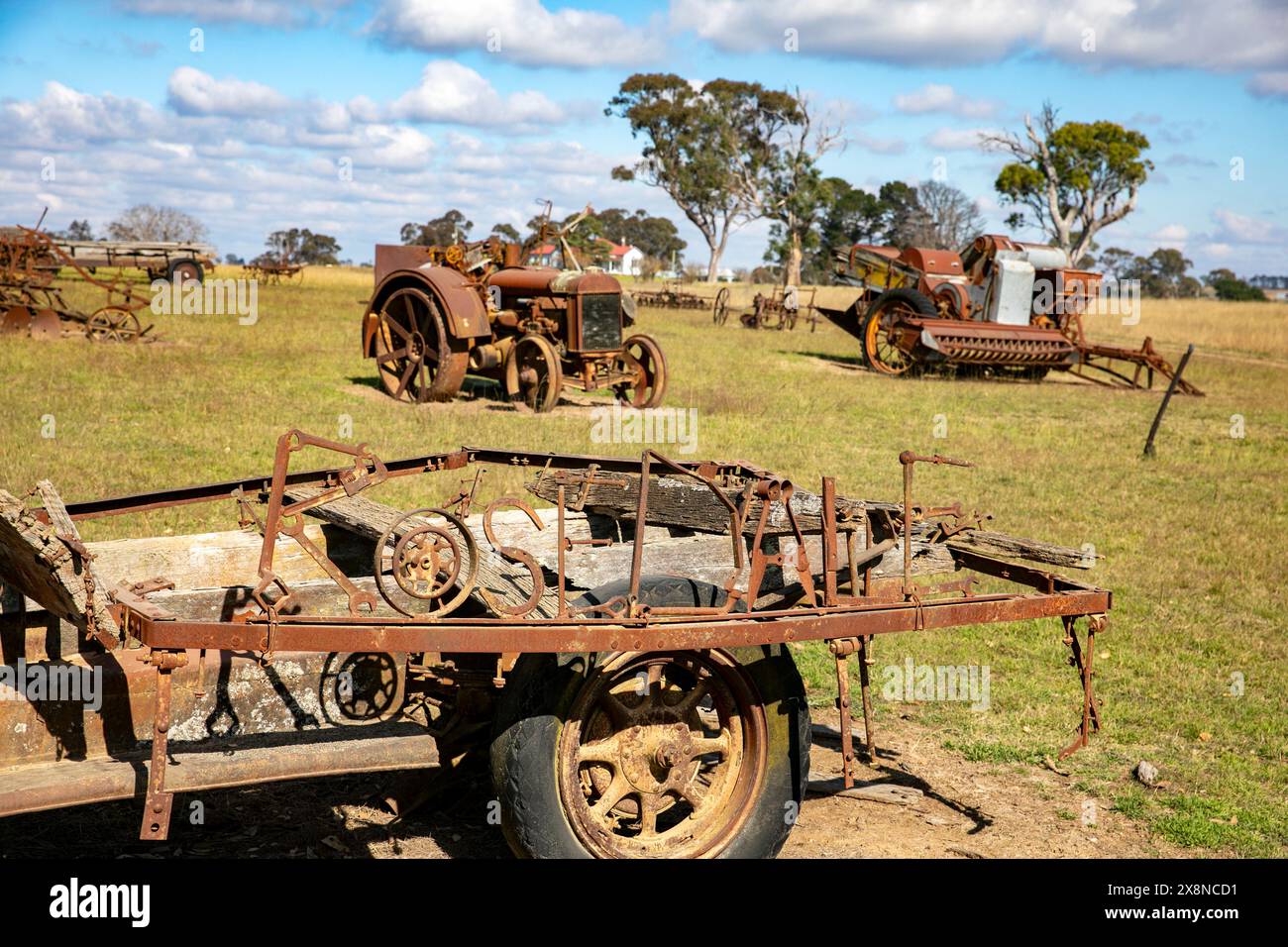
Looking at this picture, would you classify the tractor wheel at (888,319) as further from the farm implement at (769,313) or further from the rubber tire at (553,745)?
the rubber tire at (553,745)

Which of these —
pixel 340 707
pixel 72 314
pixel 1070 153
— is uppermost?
pixel 1070 153

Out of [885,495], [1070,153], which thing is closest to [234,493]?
[885,495]

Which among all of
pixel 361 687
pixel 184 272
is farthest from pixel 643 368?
pixel 184 272

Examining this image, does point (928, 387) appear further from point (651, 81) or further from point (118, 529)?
point (651, 81)

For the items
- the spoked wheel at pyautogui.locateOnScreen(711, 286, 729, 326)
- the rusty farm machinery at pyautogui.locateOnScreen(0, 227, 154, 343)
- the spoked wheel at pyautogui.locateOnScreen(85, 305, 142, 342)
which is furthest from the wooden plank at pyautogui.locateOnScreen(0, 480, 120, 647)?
the spoked wheel at pyautogui.locateOnScreen(711, 286, 729, 326)

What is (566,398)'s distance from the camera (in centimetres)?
1490

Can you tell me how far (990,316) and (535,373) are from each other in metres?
9.87

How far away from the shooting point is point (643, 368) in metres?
14.4

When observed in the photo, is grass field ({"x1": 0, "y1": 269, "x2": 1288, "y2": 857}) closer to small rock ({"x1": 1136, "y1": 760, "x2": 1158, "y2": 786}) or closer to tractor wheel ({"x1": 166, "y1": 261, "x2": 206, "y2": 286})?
small rock ({"x1": 1136, "y1": 760, "x2": 1158, "y2": 786})

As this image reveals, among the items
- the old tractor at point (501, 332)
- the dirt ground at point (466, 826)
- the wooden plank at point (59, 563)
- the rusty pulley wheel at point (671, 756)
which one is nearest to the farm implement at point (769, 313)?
the old tractor at point (501, 332)

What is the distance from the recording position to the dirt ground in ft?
12.4

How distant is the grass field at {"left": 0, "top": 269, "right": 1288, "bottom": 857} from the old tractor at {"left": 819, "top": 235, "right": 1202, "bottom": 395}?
62 cm

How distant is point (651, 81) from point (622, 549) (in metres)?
55.2

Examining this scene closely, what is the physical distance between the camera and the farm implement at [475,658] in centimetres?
304
